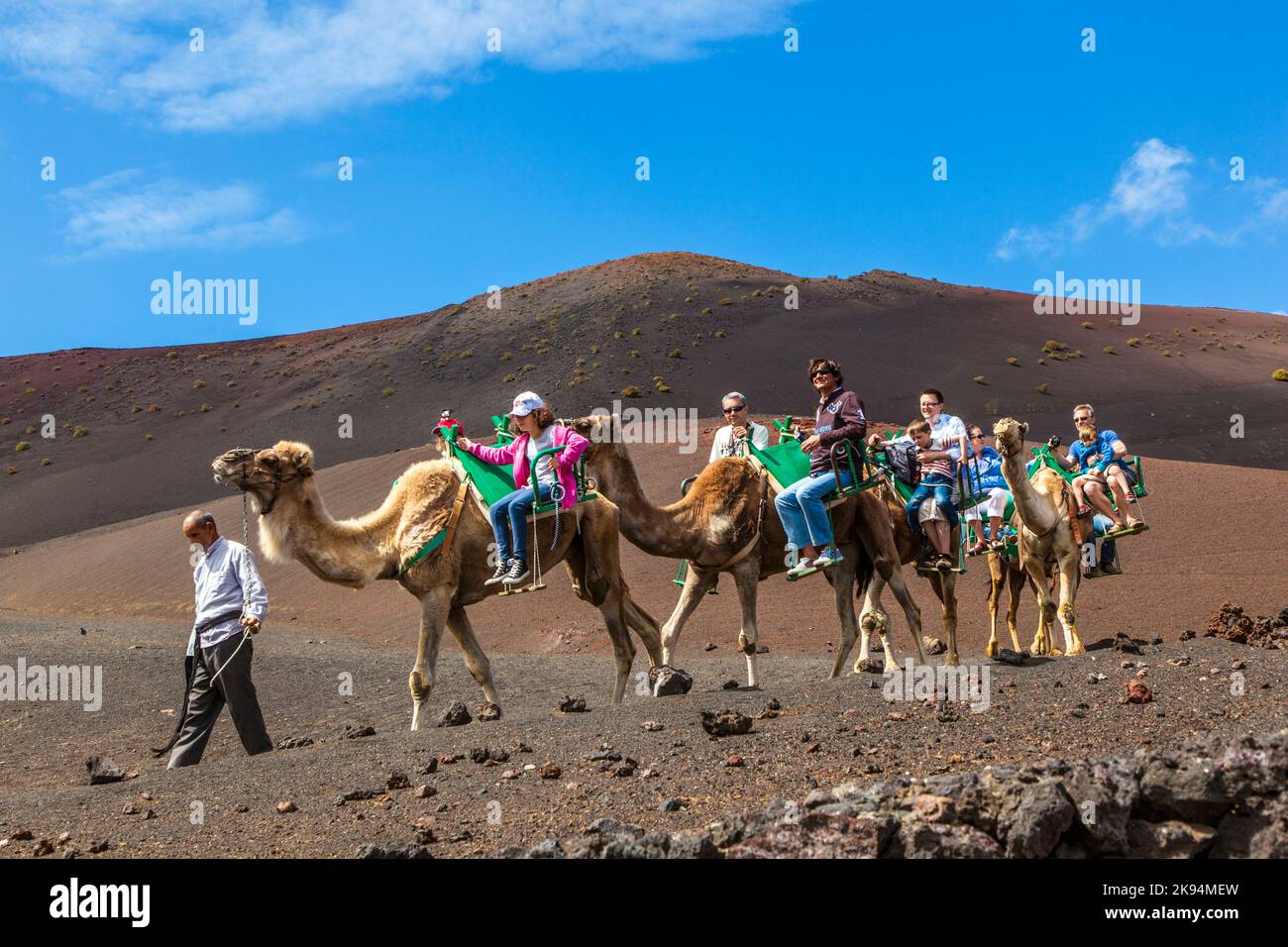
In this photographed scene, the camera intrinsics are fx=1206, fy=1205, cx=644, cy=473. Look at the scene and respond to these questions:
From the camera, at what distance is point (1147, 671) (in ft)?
31.4

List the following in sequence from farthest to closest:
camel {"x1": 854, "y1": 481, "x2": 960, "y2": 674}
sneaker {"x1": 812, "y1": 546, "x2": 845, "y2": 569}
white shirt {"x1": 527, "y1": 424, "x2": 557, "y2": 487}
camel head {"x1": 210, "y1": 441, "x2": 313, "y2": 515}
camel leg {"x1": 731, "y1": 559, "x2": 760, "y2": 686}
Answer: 1. camel {"x1": 854, "y1": 481, "x2": 960, "y2": 674}
2. camel leg {"x1": 731, "y1": 559, "x2": 760, "y2": 686}
3. sneaker {"x1": 812, "y1": 546, "x2": 845, "y2": 569}
4. white shirt {"x1": 527, "y1": 424, "x2": 557, "y2": 487}
5. camel head {"x1": 210, "y1": 441, "x2": 313, "y2": 515}

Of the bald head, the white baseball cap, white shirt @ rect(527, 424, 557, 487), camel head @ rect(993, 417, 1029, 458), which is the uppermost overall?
the white baseball cap

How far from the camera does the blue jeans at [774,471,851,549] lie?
1105 cm

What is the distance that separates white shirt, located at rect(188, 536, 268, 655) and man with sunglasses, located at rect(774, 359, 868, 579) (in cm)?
469

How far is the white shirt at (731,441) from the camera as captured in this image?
12.1 meters

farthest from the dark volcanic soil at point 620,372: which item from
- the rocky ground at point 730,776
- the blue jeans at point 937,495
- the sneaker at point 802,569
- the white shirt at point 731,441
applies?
the rocky ground at point 730,776

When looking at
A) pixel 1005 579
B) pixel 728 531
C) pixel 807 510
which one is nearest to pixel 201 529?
pixel 728 531

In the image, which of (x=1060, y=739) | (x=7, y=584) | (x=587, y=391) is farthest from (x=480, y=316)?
(x=1060, y=739)

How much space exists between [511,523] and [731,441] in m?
3.23

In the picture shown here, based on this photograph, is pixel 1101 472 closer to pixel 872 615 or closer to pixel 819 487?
pixel 872 615

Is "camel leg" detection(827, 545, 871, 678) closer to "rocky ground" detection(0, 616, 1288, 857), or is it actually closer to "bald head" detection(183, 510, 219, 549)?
"rocky ground" detection(0, 616, 1288, 857)

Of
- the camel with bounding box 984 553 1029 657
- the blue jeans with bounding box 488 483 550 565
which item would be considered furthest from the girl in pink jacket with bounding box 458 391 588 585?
the camel with bounding box 984 553 1029 657
